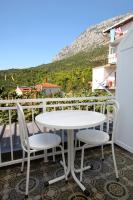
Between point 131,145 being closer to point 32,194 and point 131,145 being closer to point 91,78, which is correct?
point 32,194

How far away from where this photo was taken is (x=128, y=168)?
7.48 ft

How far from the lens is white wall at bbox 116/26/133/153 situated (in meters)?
2.66

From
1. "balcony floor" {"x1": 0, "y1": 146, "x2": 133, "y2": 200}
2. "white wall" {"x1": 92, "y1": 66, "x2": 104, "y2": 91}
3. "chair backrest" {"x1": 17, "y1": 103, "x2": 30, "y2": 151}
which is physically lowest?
"balcony floor" {"x1": 0, "y1": 146, "x2": 133, "y2": 200}

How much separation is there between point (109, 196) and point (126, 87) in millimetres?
1763

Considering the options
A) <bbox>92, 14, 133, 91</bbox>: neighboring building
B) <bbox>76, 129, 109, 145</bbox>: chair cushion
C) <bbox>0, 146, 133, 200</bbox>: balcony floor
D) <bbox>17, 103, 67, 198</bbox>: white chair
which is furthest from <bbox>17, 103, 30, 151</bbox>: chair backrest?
<bbox>92, 14, 133, 91</bbox>: neighboring building

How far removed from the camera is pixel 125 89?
9.23 ft

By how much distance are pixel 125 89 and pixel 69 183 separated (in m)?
1.81

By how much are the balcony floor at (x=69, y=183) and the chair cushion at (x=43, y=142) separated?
20.6 inches

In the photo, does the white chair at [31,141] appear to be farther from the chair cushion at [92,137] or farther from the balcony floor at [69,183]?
the chair cushion at [92,137]

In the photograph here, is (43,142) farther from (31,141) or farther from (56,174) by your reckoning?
(56,174)

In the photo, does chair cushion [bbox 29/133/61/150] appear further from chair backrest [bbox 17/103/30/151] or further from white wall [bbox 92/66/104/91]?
white wall [bbox 92/66/104/91]

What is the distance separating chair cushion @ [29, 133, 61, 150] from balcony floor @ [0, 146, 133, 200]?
0.52 meters

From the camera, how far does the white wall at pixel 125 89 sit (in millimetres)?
2658

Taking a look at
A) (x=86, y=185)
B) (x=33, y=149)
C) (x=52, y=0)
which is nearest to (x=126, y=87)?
(x=86, y=185)
